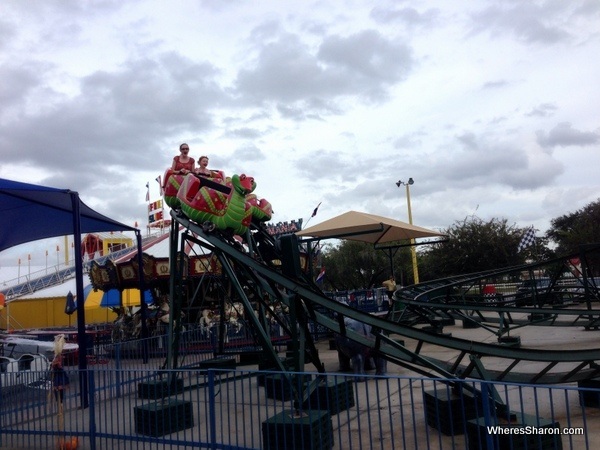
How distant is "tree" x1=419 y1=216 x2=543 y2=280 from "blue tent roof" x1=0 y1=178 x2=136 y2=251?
82.3 feet

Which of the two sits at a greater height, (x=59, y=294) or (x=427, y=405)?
(x=59, y=294)

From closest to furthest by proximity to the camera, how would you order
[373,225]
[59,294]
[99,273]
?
[373,225], [99,273], [59,294]

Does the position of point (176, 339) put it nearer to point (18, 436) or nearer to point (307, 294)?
point (18, 436)

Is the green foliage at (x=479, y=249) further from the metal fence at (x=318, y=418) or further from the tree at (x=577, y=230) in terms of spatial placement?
the metal fence at (x=318, y=418)

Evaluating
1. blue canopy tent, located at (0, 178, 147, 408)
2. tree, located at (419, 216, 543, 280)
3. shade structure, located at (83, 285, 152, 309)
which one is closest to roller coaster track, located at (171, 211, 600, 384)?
blue canopy tent, located at (0, 178, 147, 408)

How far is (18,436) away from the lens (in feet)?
23.6

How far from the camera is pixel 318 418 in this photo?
17.1 feet

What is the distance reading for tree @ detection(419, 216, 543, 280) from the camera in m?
35.2

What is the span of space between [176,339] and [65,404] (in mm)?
1829

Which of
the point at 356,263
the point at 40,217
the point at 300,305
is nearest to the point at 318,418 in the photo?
the point at 300,305

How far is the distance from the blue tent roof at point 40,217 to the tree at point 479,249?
25.1m

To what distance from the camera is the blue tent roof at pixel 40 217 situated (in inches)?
412

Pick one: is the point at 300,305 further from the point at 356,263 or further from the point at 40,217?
the point at 356,263

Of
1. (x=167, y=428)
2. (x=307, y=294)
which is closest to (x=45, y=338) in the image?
(x=167, y=428)
